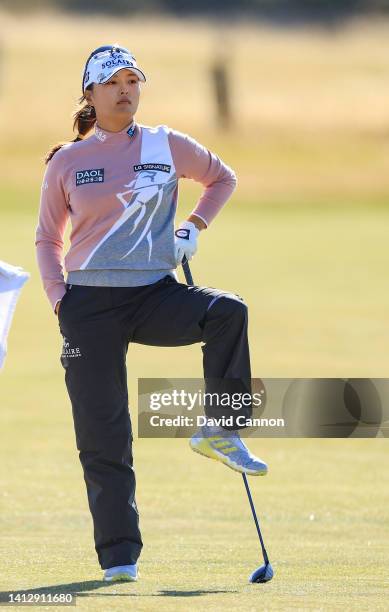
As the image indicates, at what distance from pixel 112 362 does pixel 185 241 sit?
0.61 m

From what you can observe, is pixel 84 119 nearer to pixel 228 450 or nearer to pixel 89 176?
pixel 89 176

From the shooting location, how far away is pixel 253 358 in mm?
16391

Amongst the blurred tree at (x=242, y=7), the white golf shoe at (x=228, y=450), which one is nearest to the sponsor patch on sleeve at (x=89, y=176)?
the white golf shoe at (x=228, y=450)

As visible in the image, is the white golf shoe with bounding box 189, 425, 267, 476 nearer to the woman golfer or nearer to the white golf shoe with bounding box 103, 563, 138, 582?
the woman golfer

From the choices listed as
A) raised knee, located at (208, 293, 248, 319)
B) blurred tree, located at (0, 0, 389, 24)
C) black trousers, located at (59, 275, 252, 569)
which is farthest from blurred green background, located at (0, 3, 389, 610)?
blurred tree, located at (0, 0, 389, 24)

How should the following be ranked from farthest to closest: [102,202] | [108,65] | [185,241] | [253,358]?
[253,358] < [185,241] < [108,65] < [102,202]

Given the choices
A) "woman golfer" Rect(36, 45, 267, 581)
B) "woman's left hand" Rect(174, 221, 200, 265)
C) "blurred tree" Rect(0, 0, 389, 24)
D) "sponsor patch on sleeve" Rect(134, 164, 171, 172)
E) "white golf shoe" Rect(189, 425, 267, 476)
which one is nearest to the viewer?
"white golf shoe" Rect(189, 425, 267, 476)

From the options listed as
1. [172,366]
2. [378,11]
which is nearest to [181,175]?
[172,366]

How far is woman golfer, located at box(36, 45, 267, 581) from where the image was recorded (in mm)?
6289

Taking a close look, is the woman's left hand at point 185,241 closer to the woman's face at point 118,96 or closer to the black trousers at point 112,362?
the black trousers at point 112,362

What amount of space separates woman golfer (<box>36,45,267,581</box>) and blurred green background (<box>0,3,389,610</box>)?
15.3 inches

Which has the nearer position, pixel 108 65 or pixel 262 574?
pixel 262 574

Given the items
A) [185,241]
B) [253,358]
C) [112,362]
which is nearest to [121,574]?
[112,362]

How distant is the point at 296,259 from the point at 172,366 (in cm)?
1001
